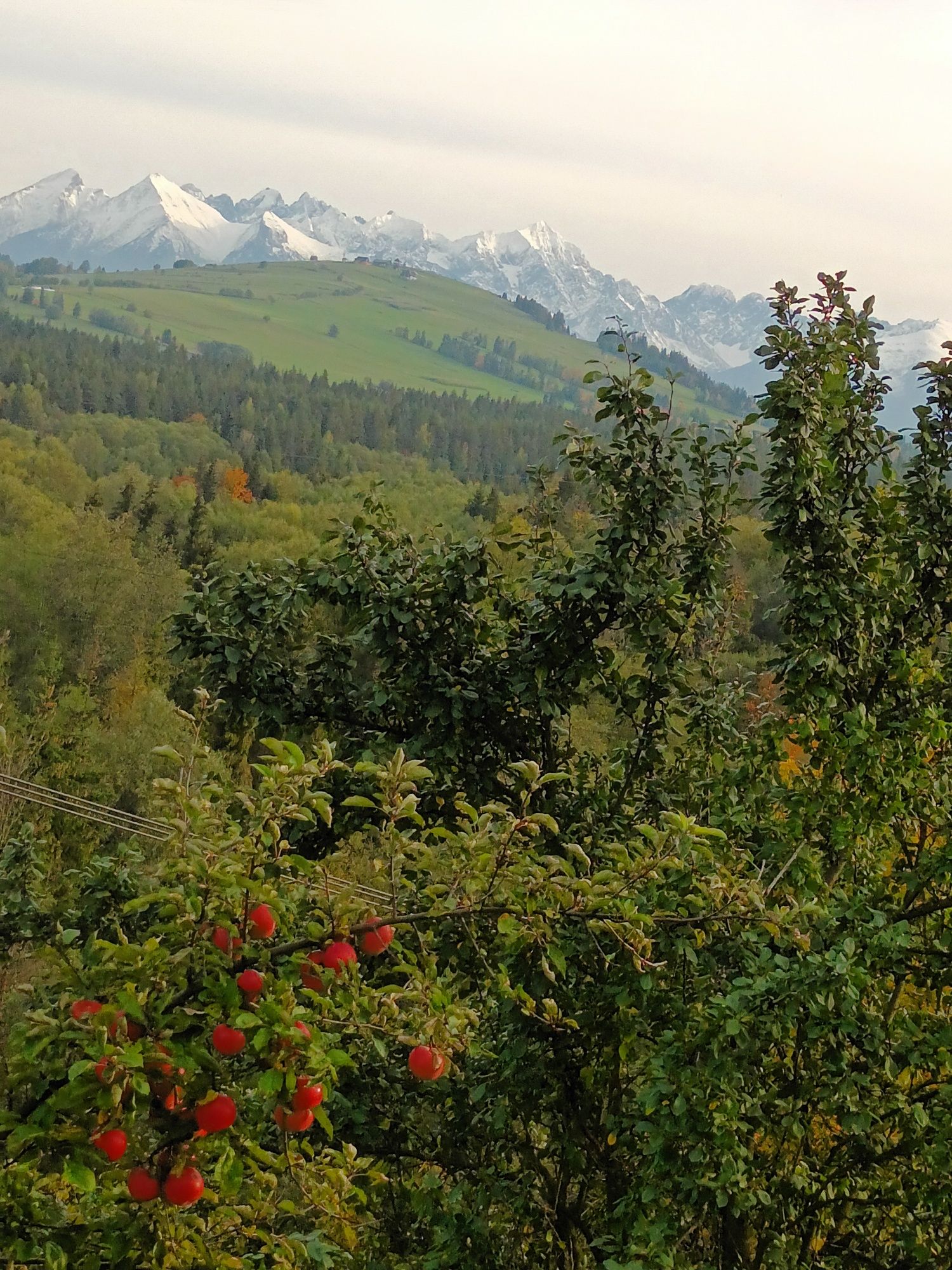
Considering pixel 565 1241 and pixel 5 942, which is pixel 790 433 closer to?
pixel 565 1241

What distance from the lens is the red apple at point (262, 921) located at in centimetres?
332

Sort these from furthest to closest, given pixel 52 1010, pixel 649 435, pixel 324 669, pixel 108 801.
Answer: pixel 108 801 → pixel 324 669 → pixel 649 435 → pixel 52 1010

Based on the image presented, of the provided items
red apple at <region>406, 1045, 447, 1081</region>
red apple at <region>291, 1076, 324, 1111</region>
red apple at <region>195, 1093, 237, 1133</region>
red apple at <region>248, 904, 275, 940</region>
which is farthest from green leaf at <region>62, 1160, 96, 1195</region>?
red apple at <region>406, 1045, 447, 1081</region>

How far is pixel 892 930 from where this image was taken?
545 centimetres

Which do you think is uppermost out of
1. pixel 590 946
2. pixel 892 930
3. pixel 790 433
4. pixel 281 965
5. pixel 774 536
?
pixel 790 433

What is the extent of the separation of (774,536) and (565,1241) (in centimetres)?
440

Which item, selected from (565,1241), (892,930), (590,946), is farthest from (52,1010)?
(565,1241)

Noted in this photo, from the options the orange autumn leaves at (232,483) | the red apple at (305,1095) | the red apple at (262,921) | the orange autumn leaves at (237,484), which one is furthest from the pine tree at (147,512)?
the red apple at (305,1095)

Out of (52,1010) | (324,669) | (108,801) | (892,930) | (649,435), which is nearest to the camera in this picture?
(52,1010)

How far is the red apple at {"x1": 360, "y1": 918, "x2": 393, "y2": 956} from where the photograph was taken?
3.44 metres

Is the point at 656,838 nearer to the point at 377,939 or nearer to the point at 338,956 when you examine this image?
the point at 377,939

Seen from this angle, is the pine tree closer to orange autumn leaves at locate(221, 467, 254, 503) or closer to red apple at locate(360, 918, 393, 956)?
orange autumn leaves at locate(221, 467, 254, 503)

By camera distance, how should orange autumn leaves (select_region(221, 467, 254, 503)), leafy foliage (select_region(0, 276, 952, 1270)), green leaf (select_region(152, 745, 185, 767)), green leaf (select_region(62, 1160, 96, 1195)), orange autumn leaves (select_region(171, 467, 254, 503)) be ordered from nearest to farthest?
green leaf (select_region(62, 1160, 96, 1195)), green leaf (select_region(152, 745, 185, 767)), leafy foliage (select_region(0, 276, 952, 1270)), orange autumn leaves (select_region(171, 467, 254, 503)), orange autumn leaves (select_region(221, 467, 254, 503))

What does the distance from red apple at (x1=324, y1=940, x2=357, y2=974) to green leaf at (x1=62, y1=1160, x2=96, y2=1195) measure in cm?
80
